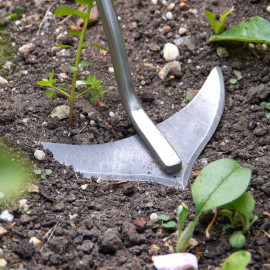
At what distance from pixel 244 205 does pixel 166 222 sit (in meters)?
0.21

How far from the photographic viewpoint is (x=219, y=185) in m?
1.22

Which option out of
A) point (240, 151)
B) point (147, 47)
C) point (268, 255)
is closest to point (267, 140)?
point (240, 151)

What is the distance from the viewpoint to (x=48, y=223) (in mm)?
1296

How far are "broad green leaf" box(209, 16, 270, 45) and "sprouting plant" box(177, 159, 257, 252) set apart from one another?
0.65 m

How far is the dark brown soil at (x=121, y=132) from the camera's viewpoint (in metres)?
1.24

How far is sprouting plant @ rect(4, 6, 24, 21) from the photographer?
202 centimetres

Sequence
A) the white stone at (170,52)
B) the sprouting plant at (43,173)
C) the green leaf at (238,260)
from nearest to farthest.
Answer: the green leaf at (238,260), the sprouting plant at (43,173), the white stone at (170,52)

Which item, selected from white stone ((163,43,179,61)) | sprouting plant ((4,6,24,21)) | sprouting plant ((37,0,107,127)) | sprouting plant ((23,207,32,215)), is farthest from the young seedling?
sprouting plant ((4,6,24,21))

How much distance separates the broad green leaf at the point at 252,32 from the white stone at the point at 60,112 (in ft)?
1.98

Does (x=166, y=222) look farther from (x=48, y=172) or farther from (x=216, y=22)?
(x=216, y=22)

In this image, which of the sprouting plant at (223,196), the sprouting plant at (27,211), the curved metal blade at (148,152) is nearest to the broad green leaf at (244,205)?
the sprouting plant at (223,196)

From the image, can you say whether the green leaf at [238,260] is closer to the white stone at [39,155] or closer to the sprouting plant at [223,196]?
Answer: the sprouting plant at [223,196]

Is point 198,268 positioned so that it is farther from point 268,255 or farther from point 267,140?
point 267,140

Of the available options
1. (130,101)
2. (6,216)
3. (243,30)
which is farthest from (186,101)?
(6,216)
